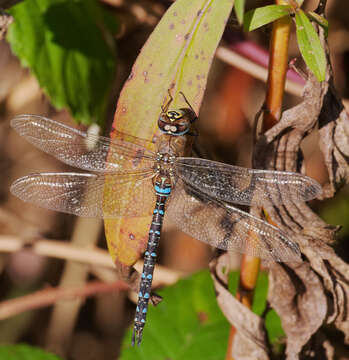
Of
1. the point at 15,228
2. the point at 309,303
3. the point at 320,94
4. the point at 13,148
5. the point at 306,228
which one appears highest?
the point at 13,148

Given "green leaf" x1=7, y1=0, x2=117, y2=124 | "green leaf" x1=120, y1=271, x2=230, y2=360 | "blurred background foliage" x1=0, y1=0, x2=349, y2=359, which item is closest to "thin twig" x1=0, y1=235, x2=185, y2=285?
"blurred background foliage" x1=0, y1=0, x2=349, y2=359

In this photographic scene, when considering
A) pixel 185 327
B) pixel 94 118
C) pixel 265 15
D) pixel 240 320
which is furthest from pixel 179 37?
pixel 185 327

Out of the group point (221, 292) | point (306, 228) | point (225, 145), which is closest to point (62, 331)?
point (225, 145)

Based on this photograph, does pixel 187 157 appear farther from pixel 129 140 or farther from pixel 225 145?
pixel 225 145

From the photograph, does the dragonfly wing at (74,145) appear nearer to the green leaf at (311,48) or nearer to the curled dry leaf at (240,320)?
the curled dry leaf at (240,320)

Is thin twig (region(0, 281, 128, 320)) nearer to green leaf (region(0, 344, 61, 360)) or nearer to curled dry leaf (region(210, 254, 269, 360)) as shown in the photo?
green leaf (region(0, 344, 61, 360))

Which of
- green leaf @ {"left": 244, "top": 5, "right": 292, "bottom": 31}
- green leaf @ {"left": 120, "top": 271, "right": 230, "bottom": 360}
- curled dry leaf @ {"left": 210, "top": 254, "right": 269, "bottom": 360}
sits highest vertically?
green leaf @ {"left": 244, "top": 5, "right": 292, "bottom": 31}

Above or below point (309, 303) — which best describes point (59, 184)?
above
